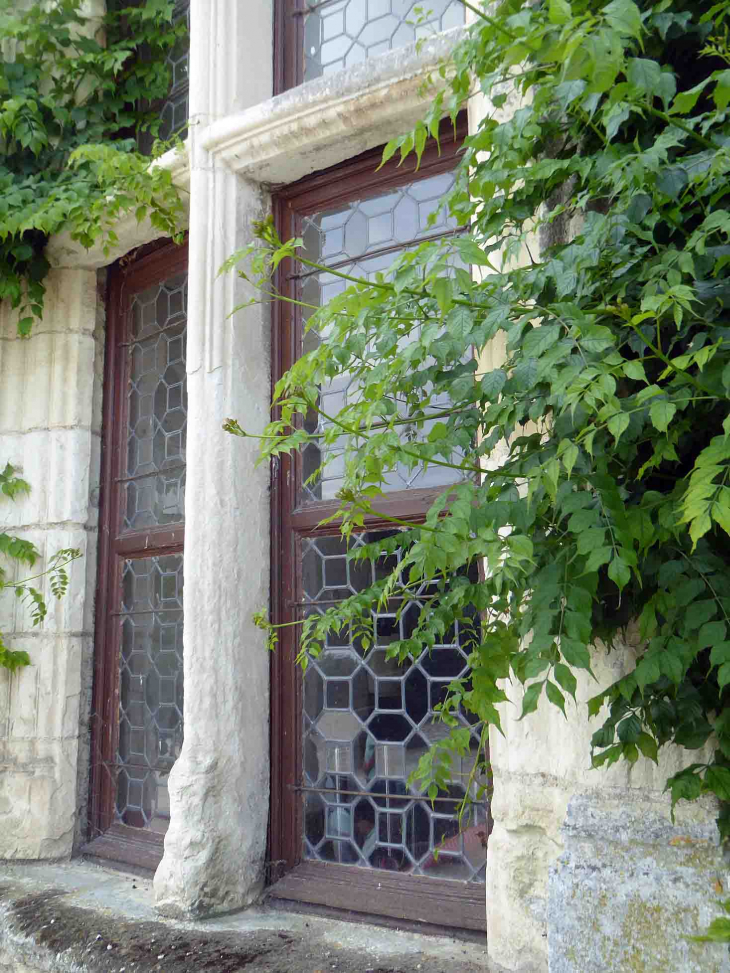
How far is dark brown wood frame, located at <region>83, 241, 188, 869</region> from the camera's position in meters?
2.95

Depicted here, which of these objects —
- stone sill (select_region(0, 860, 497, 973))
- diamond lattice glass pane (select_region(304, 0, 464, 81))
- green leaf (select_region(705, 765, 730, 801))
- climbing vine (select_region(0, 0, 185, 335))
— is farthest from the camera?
climbing vine (select_region(0, 0, 185, 335))

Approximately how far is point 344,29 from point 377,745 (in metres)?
2.18

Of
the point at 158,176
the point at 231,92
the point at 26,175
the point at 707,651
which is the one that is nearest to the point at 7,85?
the point at 26,175

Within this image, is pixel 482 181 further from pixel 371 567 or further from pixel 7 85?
pixel 7 85

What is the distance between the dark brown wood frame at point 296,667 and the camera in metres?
2.18

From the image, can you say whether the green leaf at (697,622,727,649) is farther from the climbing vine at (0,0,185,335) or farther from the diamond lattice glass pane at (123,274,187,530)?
the climbing vine at (0,0,185,335)

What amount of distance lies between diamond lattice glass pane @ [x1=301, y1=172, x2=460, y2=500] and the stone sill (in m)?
1.14

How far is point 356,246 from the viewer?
8.57 ft

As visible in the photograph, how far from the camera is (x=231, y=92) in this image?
2684mm

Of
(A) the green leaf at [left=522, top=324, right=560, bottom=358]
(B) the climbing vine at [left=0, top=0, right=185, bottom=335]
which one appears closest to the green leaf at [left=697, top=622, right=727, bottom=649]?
(A) the green leaf at [left=522, top=324, right=560, bottom=358]

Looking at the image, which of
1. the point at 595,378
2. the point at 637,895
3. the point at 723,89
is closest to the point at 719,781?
the point at 637,895

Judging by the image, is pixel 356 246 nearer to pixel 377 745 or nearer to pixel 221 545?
pixel 221 545

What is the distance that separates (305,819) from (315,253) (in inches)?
66.1

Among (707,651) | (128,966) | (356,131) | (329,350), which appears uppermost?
(356,131)
